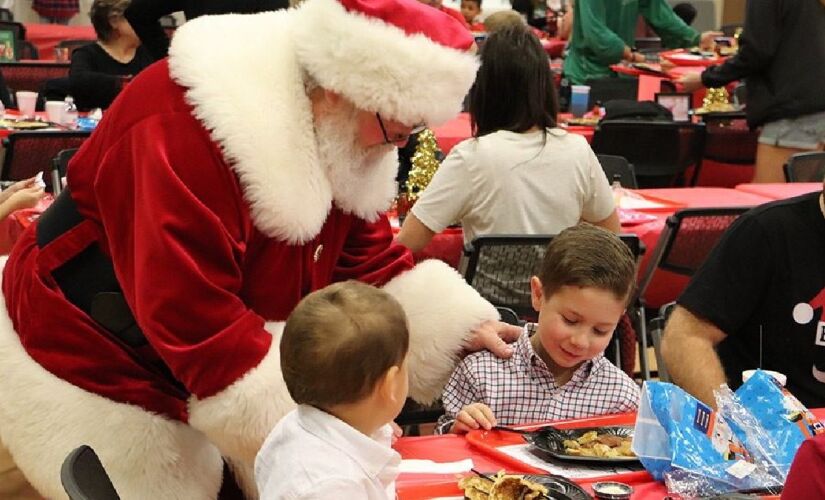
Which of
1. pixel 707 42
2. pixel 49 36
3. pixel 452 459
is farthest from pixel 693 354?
pixel 49 36

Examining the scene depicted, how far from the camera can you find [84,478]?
174 centimetres

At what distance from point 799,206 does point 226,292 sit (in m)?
1.45

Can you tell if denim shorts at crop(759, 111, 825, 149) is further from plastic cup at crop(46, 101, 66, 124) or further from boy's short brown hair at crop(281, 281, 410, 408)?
boy's short brown hair at crop(281, 281, 410, 408)

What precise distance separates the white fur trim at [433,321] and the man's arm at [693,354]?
1.57ft

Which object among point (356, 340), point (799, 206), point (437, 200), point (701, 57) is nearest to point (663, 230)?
point (437, 200)

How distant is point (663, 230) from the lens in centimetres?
400

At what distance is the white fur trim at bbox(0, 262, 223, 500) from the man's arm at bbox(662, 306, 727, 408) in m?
1.13

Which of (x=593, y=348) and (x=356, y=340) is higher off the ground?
(x=356, y=340)

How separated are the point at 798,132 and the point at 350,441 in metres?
5.08

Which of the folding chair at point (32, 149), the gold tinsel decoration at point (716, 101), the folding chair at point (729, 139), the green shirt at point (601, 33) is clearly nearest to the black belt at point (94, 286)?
the folding chair at point (32, 149)

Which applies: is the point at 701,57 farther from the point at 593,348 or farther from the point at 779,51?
the point at 593,348

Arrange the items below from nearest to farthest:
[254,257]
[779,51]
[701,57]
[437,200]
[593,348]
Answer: [254,257], [593,348], [437,200], [779,51], [701,57]

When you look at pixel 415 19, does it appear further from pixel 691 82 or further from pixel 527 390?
pixel 691 82

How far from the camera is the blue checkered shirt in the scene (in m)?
2.51
